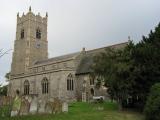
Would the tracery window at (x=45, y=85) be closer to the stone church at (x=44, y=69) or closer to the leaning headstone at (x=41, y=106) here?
the stone church at (x=44, y=69)

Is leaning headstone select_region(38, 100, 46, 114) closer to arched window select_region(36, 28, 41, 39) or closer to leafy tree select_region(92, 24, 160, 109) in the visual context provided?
leafy tree select_region(92, 24, 160, 109)

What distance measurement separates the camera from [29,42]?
269 ft

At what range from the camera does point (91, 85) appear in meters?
58.1

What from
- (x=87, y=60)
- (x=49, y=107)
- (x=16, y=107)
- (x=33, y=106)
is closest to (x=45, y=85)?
(x=87, y=60)

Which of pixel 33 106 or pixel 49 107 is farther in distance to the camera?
pixel 49 107

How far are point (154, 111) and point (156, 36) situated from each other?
448 inches

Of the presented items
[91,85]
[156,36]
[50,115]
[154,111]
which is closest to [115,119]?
[154,111]

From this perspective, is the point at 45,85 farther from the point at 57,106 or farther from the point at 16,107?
the point at 16,107

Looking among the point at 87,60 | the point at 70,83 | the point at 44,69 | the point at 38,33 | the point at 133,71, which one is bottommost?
the point at 133,71

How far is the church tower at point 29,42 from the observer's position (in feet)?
267

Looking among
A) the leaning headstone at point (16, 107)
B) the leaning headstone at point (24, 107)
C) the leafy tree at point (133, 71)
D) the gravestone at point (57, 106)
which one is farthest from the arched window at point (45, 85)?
the leaning headstone at point (16, 107)

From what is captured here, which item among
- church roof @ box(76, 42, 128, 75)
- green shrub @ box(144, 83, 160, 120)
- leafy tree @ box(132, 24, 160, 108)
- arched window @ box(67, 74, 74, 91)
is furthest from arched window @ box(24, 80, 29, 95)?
green shrub @ box(144, 83, 160, 120)

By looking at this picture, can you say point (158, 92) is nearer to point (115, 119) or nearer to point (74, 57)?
point (115, 119)

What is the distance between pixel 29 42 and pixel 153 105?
56060mm
